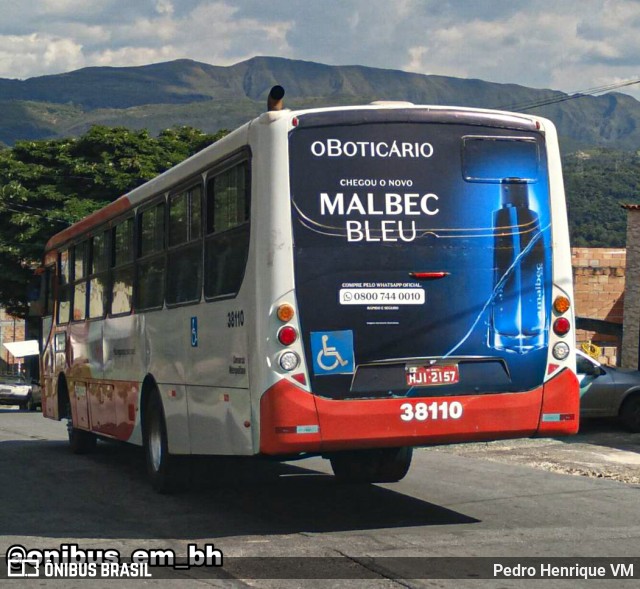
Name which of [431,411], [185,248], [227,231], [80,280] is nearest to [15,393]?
[80,280]

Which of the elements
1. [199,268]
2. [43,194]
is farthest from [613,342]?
[199,268]

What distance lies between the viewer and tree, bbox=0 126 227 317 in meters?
44.8

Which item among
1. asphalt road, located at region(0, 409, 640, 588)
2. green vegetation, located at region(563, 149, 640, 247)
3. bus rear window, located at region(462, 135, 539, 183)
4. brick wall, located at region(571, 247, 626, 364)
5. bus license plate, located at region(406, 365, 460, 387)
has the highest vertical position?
green vegetation, located at region(563, 149, 640, 247)

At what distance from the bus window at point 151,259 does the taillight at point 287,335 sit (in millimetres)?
3122

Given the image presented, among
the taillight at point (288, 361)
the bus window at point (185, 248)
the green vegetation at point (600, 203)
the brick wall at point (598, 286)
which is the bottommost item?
the taillight at point (288, 361)

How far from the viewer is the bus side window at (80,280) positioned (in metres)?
15.8

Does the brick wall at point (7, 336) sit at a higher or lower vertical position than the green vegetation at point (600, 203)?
lower

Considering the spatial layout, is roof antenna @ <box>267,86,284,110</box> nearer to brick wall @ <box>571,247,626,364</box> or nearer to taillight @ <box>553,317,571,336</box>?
taillight @ <box>553,317,571,336</box>

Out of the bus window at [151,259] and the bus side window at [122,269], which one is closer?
the bus window at [151,259]

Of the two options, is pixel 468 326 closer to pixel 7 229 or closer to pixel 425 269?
pixel 425 269

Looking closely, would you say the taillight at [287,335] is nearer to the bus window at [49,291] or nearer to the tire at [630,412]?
the bus window at [49,291]

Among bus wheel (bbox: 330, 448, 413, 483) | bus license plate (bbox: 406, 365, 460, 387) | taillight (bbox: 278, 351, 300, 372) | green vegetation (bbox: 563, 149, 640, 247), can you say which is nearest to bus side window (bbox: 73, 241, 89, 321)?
bus wheel (bbox: 330, 448, 413, 483)

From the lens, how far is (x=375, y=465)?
12.3 meters

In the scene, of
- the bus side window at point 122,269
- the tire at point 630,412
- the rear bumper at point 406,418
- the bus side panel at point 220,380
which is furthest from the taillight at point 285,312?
the tire at point 630,412
